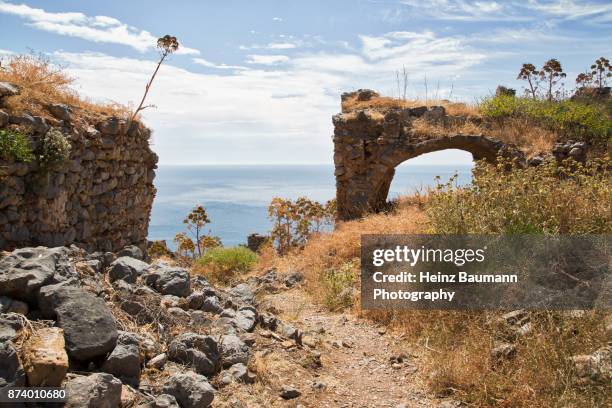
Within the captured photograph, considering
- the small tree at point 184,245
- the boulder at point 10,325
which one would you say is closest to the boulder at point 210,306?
the boulder at point 10,325

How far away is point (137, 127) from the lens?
359 inches

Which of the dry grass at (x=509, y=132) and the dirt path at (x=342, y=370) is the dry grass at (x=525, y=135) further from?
the dirt path at (x=342, y=370)

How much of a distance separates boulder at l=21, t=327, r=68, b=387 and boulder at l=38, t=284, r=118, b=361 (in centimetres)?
17

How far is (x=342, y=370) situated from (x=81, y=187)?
479cm

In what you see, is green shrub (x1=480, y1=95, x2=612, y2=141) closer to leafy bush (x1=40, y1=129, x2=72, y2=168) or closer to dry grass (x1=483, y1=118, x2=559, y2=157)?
dry grass (x1=483, y1=118, x2=559, y2=157)

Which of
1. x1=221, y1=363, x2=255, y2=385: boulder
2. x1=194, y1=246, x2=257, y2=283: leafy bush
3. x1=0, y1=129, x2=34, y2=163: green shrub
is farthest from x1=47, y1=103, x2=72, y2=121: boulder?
x1=194, y1=246, x2=257, y2=283: leafy bush

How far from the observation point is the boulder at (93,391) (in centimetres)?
291

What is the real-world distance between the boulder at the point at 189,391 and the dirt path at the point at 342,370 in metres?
0.45

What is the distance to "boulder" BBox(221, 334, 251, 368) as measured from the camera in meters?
4.40

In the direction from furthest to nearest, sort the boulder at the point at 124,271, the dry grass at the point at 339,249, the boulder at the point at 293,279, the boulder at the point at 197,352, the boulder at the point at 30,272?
the boulder at the point at 293,279 < the dry grass at the point at 339,249 < the boulder at the point at 124,271 < the boulder at the point at 197,352 < the boulder at the point at 30,272

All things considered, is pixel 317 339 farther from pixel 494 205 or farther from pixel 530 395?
pixel 494 205

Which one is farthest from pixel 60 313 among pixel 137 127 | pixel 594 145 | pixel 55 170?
pixel 594 145

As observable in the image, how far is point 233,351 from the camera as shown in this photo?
4.49m

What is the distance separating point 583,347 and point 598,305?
0.73m
